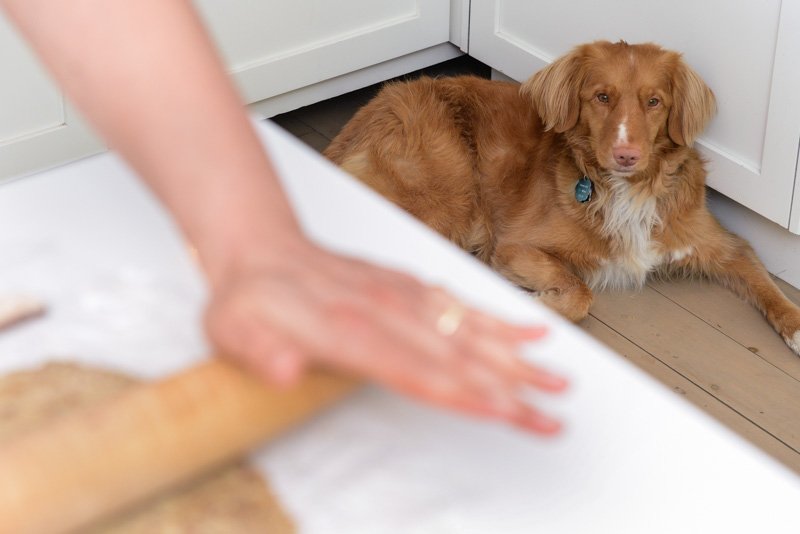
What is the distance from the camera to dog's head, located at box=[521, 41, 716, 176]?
2195 millimetres

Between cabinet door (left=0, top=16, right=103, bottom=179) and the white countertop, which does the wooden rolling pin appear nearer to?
the white countertop

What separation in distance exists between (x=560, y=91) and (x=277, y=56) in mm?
793

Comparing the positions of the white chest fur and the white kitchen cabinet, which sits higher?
the white kitchen cabinet

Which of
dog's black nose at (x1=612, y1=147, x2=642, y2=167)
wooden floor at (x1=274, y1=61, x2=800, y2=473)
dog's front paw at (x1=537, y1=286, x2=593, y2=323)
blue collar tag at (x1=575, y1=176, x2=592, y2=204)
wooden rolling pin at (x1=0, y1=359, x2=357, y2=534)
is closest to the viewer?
wooden rolling pin at (x1=0, y1=359, x2=357, y2=534)

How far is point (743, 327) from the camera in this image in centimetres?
226

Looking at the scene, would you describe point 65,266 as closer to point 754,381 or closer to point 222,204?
point 222,204

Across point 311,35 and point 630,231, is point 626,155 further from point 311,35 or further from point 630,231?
point 311,35

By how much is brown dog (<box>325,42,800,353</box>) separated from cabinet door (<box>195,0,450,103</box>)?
0.91ft

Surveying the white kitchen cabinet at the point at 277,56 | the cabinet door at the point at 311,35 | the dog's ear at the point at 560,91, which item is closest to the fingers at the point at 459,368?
the dog's ear at the point at 560,91

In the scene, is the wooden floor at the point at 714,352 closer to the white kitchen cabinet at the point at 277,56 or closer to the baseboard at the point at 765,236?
the baseboard at the point at 765,236

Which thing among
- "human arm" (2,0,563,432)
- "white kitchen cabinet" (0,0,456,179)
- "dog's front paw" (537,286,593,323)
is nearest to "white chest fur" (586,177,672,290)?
"dog's front paw" (537,286,593,323)

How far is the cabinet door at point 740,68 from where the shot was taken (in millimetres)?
2076

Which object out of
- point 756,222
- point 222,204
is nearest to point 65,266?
point 222,204

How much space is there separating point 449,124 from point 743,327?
33.3 inches
